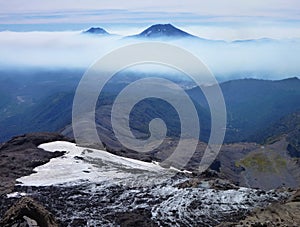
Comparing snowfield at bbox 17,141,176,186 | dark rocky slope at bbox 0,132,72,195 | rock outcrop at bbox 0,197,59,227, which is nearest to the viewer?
rock outcrop at bbox 0,197,59,227

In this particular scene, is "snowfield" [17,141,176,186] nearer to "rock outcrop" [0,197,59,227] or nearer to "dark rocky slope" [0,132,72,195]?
"dark rocky slope" [0,132,72,195]

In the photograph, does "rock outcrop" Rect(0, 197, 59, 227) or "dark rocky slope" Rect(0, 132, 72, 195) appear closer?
"rock outcrop" Rect(0, 197, 59, 227)

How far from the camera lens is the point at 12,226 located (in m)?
33.3

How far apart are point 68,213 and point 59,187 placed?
9121 mm

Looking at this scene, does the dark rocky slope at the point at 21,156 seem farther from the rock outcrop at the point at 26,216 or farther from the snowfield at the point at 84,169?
the rock outcrop at the point at 26,216

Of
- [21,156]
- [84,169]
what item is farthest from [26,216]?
[21,156]

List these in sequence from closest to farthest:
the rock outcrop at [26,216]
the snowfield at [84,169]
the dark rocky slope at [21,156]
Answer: the rock outcrop at [26,216] < the snowfield at [84,169] < the dark rocky slope at [21,156]

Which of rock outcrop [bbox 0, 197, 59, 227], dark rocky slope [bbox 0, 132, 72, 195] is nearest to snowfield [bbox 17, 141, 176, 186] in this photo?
dark rocky slope [bbox 0, 132, 72, 195]

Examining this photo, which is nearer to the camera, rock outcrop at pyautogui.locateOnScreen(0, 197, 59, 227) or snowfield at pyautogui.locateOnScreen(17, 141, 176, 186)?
rock outcrop at pyautogui.locateOnScreen(0, 197, 59, 227)

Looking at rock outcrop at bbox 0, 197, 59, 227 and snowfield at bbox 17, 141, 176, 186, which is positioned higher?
rock outcrop at bbox 0, 197, 59, 227

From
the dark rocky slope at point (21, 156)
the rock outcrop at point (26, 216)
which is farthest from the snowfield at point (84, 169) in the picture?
the rock outcrop at point (26, 216)

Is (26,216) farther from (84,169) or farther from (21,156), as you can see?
(21,156)

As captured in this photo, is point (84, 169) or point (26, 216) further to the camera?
point (84, 169)

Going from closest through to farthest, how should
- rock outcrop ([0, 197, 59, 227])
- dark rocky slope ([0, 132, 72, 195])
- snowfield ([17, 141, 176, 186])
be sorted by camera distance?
rock outcrop ([0, 197, 59, 227]), snowfield ([17, 141, 176, 186]), dark rocky slope ([0, 132, 72, 195])
